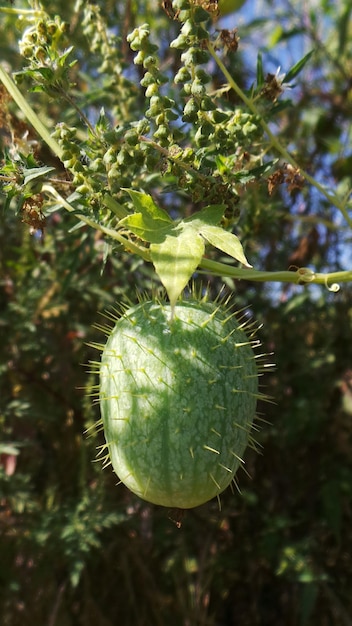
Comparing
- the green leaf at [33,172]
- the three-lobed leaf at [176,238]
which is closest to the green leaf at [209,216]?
the three-lobed leaf at [176,238]

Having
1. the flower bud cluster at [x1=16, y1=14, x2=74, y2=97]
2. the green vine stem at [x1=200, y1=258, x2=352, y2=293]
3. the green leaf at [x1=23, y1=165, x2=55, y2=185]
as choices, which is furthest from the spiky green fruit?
the flower bud cluster at [x1=16, y1=14, x2=74, y2=97]

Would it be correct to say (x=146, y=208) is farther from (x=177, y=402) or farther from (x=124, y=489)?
(x=124, y=489)

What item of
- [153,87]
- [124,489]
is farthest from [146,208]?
[124,489]

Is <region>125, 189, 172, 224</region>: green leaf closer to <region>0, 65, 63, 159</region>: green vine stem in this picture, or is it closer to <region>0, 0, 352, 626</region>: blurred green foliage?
<region>0, 65, 63, 159</region>: green vine stem

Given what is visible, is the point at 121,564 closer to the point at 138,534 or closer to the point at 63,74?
the point at 138,534

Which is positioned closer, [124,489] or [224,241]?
[224,241]

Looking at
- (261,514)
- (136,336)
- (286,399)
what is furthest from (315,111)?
(136,336)
